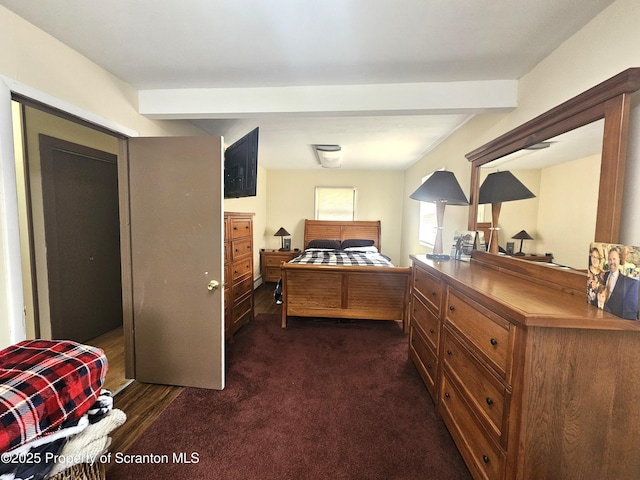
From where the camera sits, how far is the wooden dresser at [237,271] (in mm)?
→ 2617

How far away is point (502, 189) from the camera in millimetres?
1812

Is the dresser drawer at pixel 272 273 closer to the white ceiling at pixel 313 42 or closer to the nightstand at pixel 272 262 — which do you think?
the nightstand at pixel 272 262

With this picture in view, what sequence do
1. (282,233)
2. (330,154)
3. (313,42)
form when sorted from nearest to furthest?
(313,42), (330,154), (282,233)

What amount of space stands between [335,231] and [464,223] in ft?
9.71

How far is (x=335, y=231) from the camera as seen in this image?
5.20 meters

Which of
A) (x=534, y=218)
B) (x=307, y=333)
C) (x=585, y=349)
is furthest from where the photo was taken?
(x=307, y=333)

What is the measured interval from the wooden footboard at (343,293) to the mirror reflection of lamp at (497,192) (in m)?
1.16

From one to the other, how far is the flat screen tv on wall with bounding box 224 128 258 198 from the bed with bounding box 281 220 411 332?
1.04 metres

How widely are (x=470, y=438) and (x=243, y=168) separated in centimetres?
251

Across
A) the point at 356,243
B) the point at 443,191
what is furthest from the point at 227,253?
the point at 356,243

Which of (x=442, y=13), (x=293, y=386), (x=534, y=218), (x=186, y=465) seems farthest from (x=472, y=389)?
(x=442, y=13)

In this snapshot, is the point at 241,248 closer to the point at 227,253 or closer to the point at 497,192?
the point at 227,253

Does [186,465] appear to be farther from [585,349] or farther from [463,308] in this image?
[585,349]

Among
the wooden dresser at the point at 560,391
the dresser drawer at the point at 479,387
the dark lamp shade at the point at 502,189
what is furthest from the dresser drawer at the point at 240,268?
the dark lamp shade at the point at 502,189
